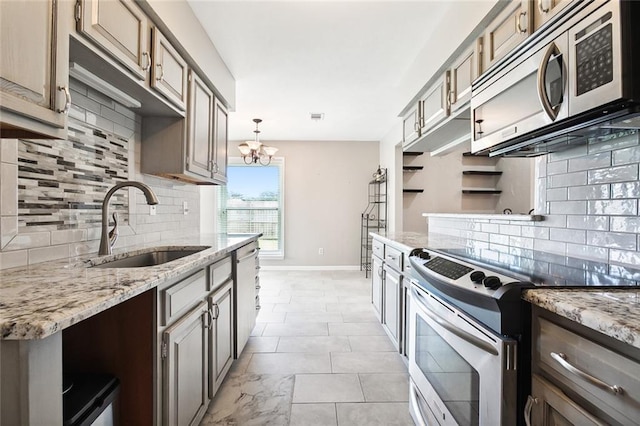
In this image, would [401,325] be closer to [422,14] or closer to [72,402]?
[72,402]

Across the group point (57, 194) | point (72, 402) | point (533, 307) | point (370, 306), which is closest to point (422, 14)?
point (533, 307)

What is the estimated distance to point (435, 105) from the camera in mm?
2262

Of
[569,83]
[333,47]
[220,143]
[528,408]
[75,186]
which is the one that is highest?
[333,47]

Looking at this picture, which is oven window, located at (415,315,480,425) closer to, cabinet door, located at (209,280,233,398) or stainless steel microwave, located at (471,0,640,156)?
stainless steel microwave, located at (471,0,640,156)

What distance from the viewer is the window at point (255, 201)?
596 cm

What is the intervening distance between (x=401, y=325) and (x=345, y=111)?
307 centimetres

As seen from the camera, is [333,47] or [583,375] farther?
[333,47]

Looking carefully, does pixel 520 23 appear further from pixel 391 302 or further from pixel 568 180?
pixel 391 302

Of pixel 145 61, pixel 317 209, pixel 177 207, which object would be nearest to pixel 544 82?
pixel 145 61

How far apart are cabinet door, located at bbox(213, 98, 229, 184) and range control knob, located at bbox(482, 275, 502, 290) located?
7.59 feet

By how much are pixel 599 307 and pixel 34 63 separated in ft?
5.52

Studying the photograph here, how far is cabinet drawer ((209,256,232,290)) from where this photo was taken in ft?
5.50

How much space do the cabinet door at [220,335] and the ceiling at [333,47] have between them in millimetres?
1934

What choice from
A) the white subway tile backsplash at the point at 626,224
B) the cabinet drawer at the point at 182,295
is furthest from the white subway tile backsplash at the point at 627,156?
the cabinet drawer at the point at 182,295
